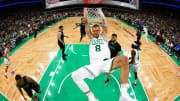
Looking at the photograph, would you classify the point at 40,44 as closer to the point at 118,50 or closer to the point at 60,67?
the point at 60,67

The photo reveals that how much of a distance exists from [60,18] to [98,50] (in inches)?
805

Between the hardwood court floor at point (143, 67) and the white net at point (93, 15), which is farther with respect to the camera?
the white net at point (93, 15)

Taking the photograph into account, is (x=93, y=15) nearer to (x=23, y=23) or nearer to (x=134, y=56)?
(x=23, y=23)

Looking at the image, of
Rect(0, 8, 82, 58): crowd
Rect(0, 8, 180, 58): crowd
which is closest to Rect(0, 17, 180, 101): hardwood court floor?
Rect(0, 8, 180, 58): crowd

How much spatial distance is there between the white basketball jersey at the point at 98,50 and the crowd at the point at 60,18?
25.1 feet

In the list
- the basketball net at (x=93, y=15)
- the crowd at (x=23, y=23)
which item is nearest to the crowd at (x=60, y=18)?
the crowd at (x=23, y=23)

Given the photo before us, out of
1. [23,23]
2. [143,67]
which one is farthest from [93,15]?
[143,67]

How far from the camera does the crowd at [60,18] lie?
1005 centimetres

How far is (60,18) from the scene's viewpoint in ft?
70.3

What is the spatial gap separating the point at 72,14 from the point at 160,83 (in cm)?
2169

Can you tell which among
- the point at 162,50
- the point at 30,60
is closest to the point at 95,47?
the point at 30,60

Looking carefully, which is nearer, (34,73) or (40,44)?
(34,73)

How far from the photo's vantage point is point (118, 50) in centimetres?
471

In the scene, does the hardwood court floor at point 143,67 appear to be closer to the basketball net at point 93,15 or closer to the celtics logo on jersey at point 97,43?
the celtics logo on jersey at point 97,43
